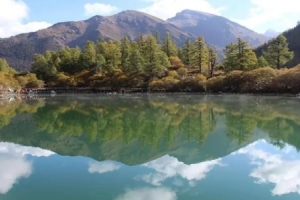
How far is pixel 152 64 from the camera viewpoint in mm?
68938

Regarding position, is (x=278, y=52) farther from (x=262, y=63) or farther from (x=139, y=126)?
(x=139, y=126)

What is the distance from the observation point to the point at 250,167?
12.1 meters

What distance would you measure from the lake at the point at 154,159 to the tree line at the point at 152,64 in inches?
1345

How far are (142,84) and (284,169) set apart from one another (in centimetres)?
5801

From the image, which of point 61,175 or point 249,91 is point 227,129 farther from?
point 249,91

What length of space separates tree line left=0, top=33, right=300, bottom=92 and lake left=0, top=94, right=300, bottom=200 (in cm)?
3417

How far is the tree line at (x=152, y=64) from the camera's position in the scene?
61.6m

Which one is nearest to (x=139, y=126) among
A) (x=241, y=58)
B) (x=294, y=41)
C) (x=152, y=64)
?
(x=241, y=58)

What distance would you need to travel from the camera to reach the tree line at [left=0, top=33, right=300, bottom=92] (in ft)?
202

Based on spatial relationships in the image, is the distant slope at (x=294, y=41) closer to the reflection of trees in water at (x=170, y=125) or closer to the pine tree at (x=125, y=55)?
the pine tree at (x=125, y=55)

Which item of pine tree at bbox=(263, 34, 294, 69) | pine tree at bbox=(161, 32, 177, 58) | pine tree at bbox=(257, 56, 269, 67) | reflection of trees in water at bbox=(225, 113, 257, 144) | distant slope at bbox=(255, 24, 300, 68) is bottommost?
reflection of trees in water at bbox=(225, 113, 257, 144)

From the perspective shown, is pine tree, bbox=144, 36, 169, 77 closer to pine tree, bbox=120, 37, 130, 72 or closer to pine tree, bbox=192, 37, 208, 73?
pine tree, bbox=120, 37, 130, 72

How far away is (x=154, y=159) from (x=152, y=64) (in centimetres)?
5597

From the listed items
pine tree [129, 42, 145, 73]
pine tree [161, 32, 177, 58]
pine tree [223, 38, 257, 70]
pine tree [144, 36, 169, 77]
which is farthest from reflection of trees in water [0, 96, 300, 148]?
pine tree [161, 32, 177, 58]
